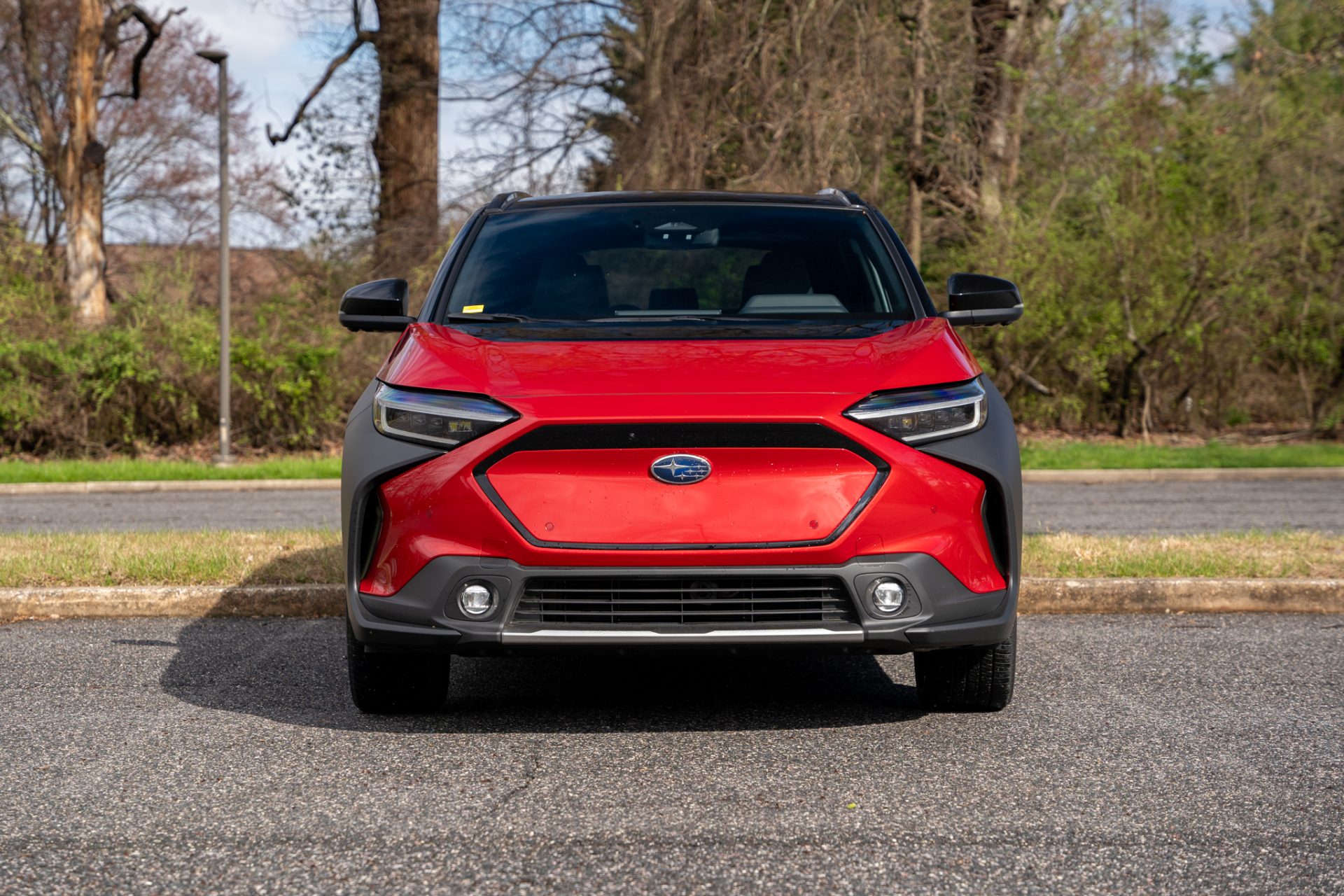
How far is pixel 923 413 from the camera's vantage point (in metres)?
4.10

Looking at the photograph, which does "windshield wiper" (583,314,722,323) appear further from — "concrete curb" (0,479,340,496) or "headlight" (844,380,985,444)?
"concrete curb" (0,479,340,496)

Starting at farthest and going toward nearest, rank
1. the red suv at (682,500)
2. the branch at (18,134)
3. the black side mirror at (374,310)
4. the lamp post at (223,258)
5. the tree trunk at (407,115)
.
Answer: the branch at (18,134) → the tree trunk at (407,115) → the lamp post at (223,258) → the black side mirror at (374,310) → the red suv at (682,500)

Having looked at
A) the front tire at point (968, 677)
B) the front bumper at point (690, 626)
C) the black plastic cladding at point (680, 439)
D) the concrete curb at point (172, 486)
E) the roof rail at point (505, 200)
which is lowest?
the concrete curb at point (172, 486)

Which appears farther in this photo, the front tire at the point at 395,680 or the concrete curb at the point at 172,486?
the concrete curb at the point at 172,486

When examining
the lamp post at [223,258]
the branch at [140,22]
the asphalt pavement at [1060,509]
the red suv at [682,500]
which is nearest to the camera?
the red suv at [682,500]

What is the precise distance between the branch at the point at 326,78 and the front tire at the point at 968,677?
60.9 ft

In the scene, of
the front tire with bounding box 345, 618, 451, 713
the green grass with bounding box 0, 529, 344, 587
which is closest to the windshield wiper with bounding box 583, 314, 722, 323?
the front tire with bounding box 345, 618, 451, 713

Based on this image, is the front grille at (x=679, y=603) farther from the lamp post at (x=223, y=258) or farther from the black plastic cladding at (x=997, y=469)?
the lamp post at (x=223, y=258)

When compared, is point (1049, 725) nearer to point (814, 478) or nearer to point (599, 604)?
point (814, 478)

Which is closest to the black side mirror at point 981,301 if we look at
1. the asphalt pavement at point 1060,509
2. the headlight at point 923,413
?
the headlight at point 923,413

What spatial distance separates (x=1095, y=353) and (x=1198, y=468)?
4170mm

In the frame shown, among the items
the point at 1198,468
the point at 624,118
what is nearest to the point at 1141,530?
the point at 1198,468

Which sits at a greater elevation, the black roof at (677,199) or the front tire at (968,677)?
the black roof at (677,199)

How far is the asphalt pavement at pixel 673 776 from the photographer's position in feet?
10.4
